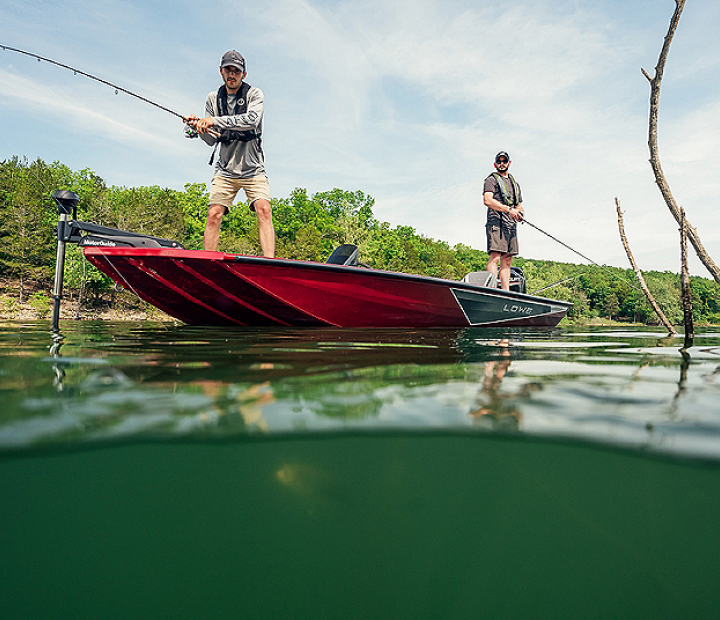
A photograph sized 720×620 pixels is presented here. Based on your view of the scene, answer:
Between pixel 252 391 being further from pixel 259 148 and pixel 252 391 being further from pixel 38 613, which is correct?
pixel 259 148

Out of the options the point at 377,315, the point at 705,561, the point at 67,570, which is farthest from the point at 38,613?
the point at 377,315

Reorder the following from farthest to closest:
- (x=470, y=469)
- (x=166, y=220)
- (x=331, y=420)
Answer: (x=166, y=220), (x=331, y=420), (x=470, y=469)

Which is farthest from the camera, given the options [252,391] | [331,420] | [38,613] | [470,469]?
[252,391]

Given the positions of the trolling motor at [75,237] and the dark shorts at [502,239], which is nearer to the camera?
the trolling motor at [75,237]

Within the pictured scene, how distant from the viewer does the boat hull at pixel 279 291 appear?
13.4 ft

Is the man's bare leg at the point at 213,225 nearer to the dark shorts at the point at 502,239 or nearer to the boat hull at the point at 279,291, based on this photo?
the boat hull at the point at 279,291

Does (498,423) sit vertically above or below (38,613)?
above

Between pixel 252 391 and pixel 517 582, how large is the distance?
32.0 inches

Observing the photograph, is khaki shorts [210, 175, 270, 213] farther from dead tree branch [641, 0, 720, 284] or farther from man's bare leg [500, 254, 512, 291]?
dead tree branch [641, 0, 720, 284]

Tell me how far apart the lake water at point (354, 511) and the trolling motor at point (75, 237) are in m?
2.79

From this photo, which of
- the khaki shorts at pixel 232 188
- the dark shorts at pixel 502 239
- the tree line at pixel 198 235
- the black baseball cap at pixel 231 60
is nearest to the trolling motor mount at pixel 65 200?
the khaki shorts at pixel 232 188

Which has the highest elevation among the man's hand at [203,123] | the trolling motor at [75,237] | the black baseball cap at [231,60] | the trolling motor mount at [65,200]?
the black baseball cap at [231,60]

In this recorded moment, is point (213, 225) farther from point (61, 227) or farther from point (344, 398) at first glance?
point (344, 398)

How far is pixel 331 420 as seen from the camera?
878mm
